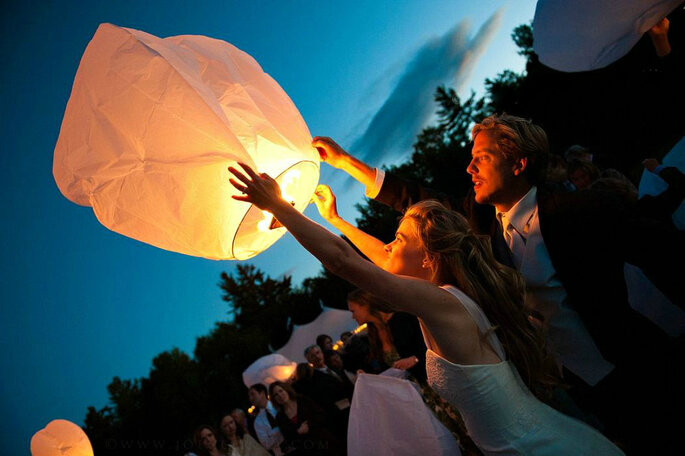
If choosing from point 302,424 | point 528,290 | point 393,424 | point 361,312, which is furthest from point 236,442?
point 528,290

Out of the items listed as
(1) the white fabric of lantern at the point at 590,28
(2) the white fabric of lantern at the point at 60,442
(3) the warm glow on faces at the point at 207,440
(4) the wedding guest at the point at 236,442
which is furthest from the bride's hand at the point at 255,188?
(4) the wedding guest at the point at 236,442

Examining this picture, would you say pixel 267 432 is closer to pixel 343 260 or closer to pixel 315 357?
pixel 315 357

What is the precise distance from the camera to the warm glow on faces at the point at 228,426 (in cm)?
658

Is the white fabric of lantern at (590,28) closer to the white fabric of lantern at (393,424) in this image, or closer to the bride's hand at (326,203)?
the bride's hand at (326,203)

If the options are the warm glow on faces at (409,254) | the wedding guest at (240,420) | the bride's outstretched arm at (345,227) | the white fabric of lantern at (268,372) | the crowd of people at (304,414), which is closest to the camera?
the warm glow on faces at (409,254)

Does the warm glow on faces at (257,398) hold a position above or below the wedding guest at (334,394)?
above

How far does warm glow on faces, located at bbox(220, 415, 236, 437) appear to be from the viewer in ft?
21.6

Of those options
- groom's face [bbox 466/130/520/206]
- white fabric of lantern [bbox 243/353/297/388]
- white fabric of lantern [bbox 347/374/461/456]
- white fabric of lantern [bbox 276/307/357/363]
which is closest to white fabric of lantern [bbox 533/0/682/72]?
groom's face [bbox 466/130/520/206]

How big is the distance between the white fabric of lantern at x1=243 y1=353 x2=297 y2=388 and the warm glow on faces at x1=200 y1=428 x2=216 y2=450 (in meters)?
4.59

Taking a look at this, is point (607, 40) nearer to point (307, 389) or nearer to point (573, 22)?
point (573, 22)

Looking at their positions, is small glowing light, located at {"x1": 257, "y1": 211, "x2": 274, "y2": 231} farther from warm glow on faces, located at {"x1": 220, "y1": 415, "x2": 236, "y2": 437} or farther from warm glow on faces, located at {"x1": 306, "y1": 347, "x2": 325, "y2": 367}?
warm glow on faces, located at {"x1": 220, "y1": 415, "x2": 236, "y2": 437}

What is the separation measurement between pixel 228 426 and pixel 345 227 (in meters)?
5.22

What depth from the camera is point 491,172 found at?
2.62 meters

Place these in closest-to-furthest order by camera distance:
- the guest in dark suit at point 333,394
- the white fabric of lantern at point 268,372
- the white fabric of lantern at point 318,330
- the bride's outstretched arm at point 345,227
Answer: the bride's outstretched arm at point 345,227
the guest in dark suit at point 333,394
the white fabric of lantern at point 268,372
the white fabric of lantern at point 318,330
